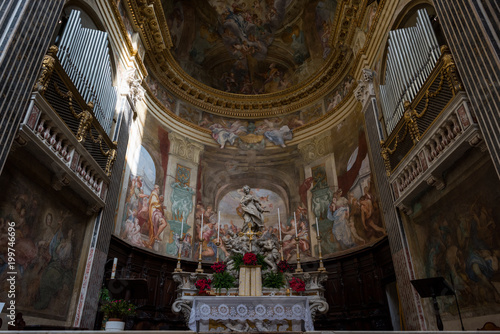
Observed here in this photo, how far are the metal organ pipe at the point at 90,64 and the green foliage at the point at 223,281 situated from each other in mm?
5852

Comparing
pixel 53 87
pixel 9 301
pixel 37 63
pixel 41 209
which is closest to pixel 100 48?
pixel 53 87

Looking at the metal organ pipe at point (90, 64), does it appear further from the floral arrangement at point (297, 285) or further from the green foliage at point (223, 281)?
the floral arrangement at point (297, 285)

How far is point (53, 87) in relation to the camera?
24.8 feet

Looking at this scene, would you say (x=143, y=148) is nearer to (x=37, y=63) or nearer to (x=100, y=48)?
(x=100, y=48)

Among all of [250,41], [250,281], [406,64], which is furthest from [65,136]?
[250,41]

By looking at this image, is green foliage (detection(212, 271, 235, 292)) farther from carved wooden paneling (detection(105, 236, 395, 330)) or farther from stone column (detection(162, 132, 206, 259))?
stone column (detection(162, 132, 206, 259))

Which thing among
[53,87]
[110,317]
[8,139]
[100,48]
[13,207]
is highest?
[100,48]

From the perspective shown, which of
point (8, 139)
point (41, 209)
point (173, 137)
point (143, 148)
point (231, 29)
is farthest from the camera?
point (231, 29)

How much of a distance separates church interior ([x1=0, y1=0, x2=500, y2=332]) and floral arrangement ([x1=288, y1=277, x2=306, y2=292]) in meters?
0.05

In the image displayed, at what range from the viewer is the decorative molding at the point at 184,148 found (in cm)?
1552

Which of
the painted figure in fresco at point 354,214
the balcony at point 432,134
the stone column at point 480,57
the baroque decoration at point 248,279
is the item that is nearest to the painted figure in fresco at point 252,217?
the baroque decoration at point 248,279

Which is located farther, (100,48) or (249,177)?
(249,177)

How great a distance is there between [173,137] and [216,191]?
3.28 m

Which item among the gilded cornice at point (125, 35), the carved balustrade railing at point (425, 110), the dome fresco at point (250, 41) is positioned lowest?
the carved balustrade railing at point (425, 110)
